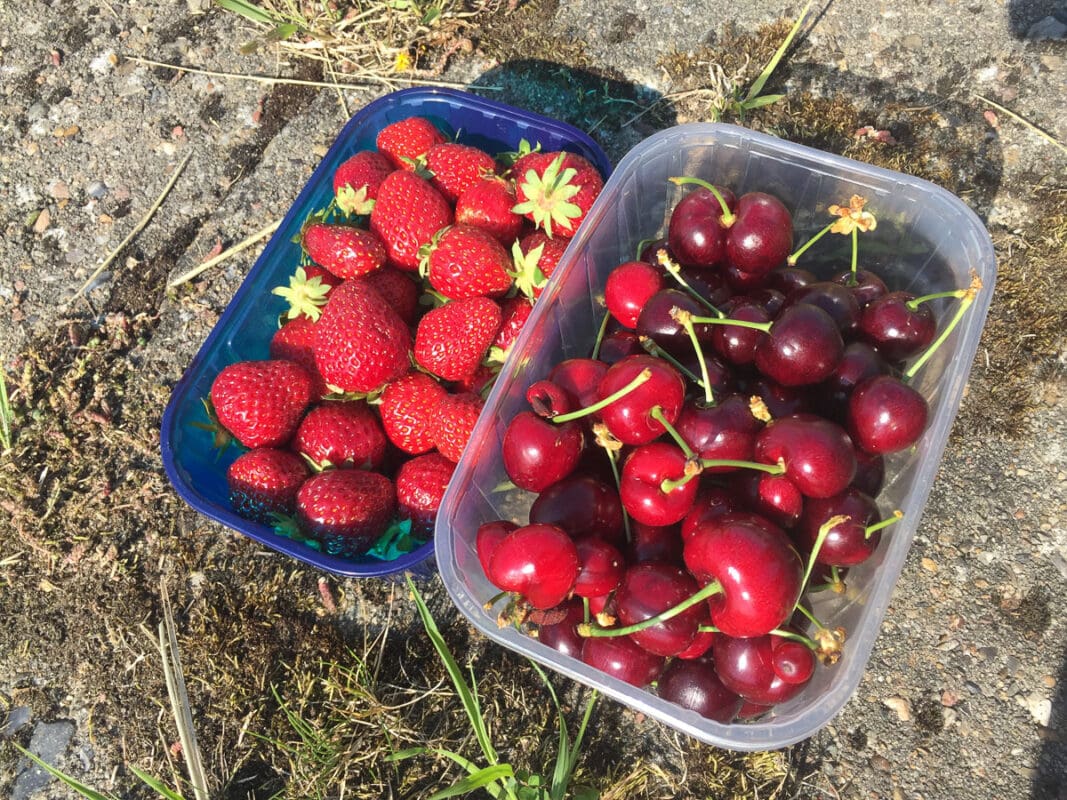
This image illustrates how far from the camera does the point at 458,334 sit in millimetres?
1494

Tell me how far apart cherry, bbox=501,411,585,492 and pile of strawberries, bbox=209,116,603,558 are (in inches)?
9.5

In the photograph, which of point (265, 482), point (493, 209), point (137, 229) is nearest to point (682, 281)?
point (493, 209)

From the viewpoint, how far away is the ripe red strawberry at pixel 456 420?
1488 mm

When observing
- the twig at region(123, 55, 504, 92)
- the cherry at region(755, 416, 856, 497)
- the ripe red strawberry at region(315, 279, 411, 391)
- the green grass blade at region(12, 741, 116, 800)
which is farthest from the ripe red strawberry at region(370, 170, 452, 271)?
the green grass blade at region(12, 741, 116, 800)

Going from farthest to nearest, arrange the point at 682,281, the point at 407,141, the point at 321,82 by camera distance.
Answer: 1. the point at 321,82
2. the point at 407,141
3. the point at 682,281

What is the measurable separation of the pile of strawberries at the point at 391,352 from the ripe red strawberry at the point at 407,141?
0.12 metres

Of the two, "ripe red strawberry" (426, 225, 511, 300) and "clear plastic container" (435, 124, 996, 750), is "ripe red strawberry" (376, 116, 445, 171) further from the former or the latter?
"clear plastic container" (435, 124, 996, 750)

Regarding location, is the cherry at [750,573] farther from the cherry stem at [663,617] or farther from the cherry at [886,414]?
the cherry at [886,414]

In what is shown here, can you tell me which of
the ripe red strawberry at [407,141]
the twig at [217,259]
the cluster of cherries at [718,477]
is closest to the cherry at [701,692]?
the cluster of cherries at [718,477]

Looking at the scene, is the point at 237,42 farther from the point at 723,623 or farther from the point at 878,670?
the point at 878,670

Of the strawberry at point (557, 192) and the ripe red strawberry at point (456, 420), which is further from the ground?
the strawberry at point (557, 192)

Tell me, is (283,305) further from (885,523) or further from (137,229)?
(885,523)

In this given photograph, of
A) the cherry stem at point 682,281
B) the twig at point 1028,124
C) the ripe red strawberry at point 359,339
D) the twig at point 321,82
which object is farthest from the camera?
the twig at point 321,82

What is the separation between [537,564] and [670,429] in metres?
0.27
